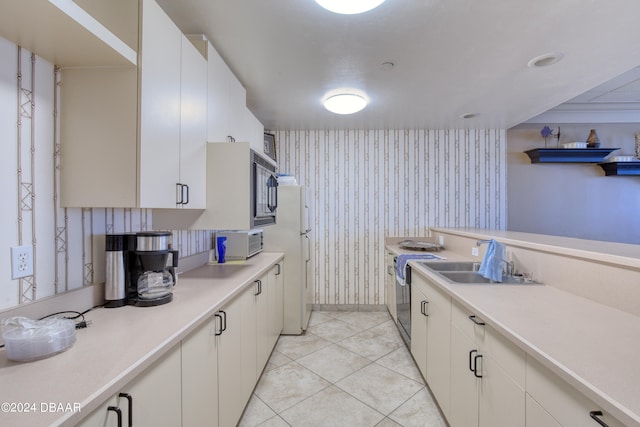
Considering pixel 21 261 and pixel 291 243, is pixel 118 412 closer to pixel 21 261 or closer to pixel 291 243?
pixel 21 261

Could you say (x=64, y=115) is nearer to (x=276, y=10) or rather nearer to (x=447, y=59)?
(x=276, y=10)

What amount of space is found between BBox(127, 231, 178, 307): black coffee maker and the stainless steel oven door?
1910 mm

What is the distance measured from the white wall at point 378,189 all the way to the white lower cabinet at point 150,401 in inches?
115

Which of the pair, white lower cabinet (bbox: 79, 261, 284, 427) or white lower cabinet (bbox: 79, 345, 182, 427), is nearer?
white lower cabinet (bbox: 79, 345, 182, 427)

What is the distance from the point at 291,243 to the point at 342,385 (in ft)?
4.55

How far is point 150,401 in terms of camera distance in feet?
3.06

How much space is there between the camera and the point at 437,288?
1.89 m

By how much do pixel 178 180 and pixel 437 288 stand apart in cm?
165

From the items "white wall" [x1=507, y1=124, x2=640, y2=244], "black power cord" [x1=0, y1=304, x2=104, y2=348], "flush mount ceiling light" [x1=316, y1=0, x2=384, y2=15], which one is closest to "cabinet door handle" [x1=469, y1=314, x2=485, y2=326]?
"flush mount ceiling light" [x1=316, y1=0, x2=384, y2=15]

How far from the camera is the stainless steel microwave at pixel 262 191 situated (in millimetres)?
1909

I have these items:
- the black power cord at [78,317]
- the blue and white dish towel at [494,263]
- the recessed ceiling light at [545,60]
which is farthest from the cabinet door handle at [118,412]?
the recessed ceiling light at [545,60]

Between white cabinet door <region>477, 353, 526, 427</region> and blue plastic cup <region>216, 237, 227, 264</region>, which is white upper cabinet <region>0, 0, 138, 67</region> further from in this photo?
white cabinet door <region>477, 353, 526, 427</region>

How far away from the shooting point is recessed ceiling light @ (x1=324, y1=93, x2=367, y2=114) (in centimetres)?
261

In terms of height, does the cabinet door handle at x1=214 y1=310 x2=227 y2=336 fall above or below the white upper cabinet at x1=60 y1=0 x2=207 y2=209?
below
